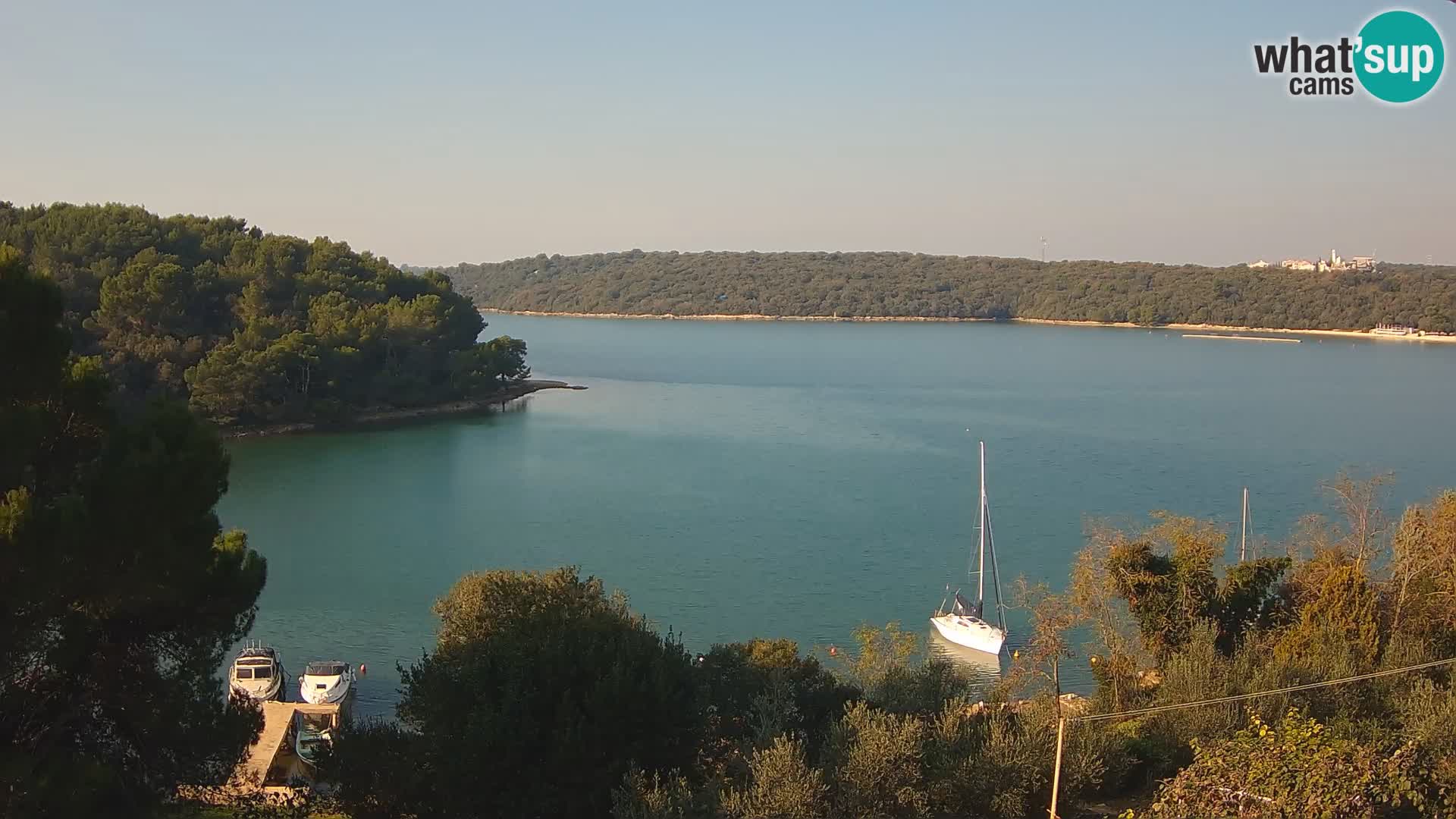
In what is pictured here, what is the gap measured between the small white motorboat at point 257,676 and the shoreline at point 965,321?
252 feet

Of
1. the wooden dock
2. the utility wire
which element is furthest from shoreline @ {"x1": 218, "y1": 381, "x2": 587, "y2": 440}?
the utility wire

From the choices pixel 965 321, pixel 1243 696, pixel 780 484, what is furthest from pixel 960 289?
pixel 1243 696

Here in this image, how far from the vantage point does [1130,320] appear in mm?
89312

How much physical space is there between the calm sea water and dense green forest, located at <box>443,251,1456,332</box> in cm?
3167

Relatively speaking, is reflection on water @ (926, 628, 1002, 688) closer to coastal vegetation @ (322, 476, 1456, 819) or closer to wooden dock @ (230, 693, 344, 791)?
coastal vegetation @ (322, 476, 1456, 819)

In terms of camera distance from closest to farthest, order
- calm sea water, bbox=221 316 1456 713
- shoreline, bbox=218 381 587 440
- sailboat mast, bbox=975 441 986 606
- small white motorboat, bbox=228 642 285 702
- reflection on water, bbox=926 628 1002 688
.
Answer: small white motorboat, bbox=228 642 285 702 → reflection on water, bbox=926 628 1002 688 → sailboat mast, bbox=975 441 986 606 → calm sea water, bbox=221 316 1456 713 → shoreline, bbox=218 381 587 440

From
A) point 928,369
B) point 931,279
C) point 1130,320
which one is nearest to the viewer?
point 928,369

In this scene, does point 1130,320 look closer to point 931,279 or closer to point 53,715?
point 931,279

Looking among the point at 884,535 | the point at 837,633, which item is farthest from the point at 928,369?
the point at 837,633

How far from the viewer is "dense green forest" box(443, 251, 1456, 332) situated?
82562 millimetres

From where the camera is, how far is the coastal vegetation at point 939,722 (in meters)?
6.05

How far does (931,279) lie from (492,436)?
261 feet

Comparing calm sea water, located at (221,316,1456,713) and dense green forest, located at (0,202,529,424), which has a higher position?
dense green forest, located at (0,202,529,424)

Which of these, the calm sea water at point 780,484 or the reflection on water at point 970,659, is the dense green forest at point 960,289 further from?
the reflection on water at point 970,659
